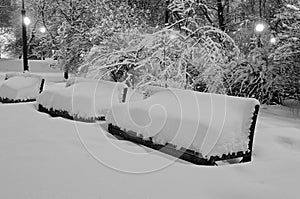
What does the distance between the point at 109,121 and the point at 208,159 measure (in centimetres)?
207

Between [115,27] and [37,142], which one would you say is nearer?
[37,142]

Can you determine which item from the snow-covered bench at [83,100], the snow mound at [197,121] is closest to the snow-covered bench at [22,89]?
the snow-covered bench at [83,100]

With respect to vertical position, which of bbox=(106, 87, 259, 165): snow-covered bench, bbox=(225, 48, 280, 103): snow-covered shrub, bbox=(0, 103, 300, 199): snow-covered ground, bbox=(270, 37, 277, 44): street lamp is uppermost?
bbox=(270, 37, 277, 44): street lamp

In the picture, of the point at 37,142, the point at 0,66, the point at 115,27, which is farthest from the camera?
the point at 0,66

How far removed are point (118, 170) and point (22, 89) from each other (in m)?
6.97

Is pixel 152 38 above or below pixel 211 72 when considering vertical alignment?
above

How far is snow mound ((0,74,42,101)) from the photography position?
9867mm

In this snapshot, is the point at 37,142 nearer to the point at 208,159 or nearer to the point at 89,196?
the point at 89,196

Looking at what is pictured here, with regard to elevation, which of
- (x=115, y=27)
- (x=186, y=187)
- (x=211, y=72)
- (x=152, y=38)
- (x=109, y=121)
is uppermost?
(x=115, y=27)

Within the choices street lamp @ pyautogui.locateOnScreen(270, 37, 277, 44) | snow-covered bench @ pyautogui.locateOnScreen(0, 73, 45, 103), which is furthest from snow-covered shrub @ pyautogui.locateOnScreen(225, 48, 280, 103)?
snow-covered bench @ pyautogui.locateOnScreen(0, 73, 45, 103)

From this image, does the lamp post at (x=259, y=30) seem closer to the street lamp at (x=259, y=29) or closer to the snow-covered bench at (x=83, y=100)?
the street lamp at (x=259, y=29)

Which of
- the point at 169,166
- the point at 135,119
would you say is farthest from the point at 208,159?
the point at 135,119

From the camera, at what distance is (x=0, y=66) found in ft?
97.3

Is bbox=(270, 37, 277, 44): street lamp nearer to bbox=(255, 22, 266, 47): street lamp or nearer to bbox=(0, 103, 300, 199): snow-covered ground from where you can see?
bbox=(255, 22, 266, 47): street lamp
